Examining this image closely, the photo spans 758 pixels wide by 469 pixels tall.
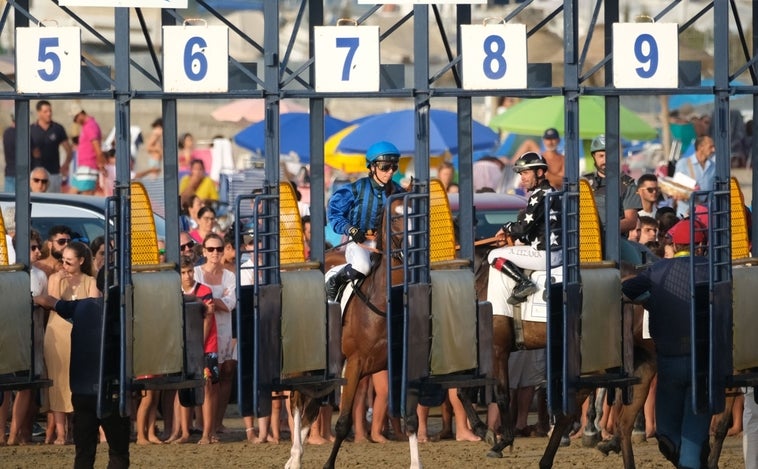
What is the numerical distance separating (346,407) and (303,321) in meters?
1.18

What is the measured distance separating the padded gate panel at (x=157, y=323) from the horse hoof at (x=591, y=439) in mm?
3988

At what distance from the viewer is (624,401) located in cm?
1238

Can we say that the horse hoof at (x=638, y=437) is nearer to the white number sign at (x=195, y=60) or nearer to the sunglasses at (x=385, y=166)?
the sunglasses at (x=385, y=166)

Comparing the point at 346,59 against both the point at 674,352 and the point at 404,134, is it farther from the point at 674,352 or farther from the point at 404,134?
the point at 404,134

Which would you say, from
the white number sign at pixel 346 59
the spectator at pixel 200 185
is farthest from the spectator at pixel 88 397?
the spectator at pixel 200 185

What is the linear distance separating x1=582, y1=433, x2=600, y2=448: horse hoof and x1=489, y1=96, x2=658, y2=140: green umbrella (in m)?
5.45

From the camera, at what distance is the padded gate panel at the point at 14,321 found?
11.5m

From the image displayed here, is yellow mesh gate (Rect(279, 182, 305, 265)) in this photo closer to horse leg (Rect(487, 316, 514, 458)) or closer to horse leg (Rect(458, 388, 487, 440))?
horse leg (Rect(487, 316, 514, 458))

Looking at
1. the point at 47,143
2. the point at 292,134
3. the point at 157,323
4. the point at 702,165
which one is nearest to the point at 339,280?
the point at 157,323

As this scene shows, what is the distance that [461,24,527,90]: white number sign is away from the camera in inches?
446

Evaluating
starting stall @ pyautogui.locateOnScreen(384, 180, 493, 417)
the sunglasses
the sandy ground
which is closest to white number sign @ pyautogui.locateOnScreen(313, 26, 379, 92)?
starting stall @ pyautogui.locateOnScreen(384, 180, 493, 417)

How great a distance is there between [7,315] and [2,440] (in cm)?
279

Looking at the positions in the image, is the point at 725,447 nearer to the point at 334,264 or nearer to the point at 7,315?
the point at 334,264

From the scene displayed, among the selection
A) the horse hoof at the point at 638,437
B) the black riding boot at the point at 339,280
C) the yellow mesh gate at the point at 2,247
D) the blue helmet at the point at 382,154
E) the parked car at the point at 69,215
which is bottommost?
the horse hoof at the point at 638,437
